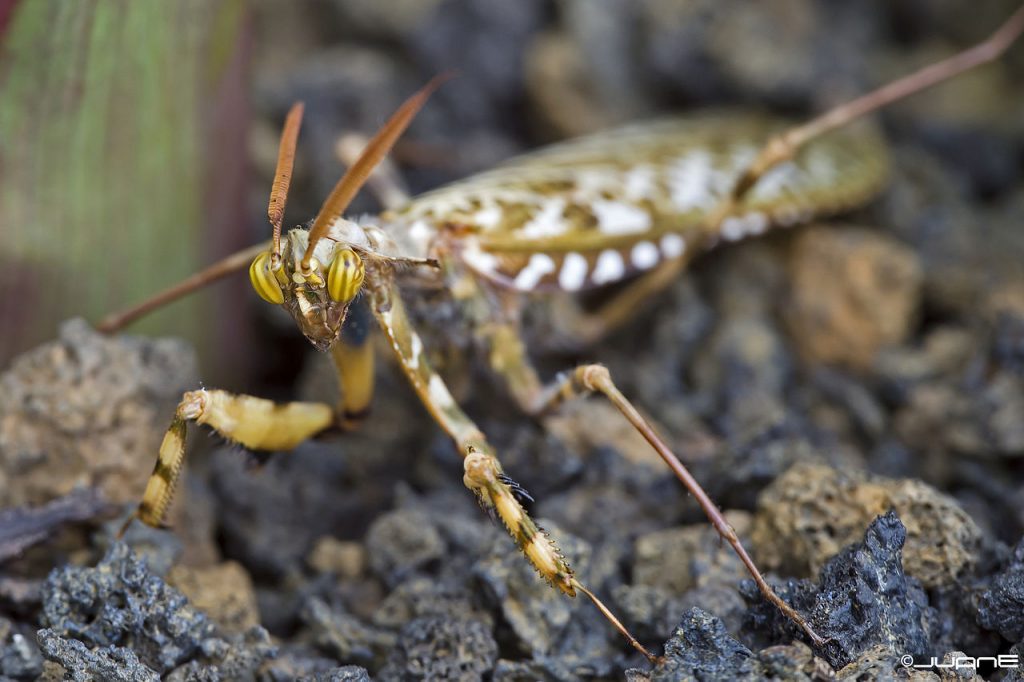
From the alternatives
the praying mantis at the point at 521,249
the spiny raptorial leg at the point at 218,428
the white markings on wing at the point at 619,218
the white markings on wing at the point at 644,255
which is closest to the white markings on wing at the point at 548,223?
the praying mantis at the point at 521,249

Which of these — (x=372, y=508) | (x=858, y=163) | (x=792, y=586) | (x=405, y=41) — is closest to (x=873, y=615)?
(x=792, y=586)

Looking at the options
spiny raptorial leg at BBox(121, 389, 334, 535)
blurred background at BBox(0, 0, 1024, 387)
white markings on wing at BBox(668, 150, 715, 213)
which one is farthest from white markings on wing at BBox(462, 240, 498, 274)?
blurred background at BBox(0, 0, 1024, 387)

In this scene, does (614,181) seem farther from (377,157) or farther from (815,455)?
(377,157)

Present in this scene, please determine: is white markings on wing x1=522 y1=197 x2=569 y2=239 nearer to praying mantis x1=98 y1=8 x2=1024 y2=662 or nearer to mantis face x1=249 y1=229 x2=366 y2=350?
praying mantis x1=98 y1=8 x2=1024 y2=662

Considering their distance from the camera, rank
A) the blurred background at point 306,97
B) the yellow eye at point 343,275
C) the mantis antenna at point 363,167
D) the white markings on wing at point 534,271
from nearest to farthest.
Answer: the mantis antenna at point 363,167 < the yellow eye at point 343,275 < the blurred background at point 306,97 < the white markings on wing at point 534,271

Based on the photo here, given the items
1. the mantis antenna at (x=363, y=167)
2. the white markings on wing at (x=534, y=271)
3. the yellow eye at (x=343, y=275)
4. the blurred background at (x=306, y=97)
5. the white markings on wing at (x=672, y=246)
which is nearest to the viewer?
the mantis antenna at (x=363, y=167)

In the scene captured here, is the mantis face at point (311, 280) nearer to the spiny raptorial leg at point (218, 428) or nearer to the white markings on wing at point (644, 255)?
the spiny raptorial leg at point (218, 428)

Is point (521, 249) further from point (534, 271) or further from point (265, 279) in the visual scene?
point (265, 279)
